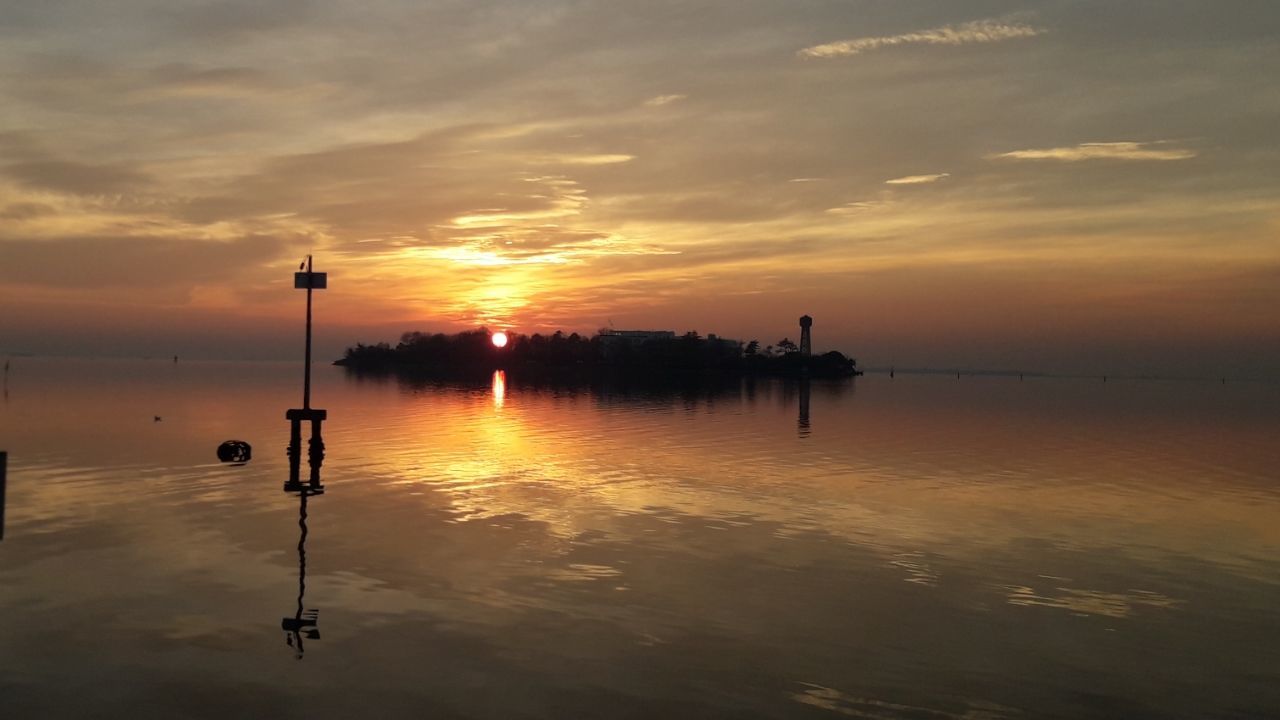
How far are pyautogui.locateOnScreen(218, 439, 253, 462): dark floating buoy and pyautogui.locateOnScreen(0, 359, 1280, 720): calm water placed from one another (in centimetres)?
104

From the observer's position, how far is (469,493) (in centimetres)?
3706

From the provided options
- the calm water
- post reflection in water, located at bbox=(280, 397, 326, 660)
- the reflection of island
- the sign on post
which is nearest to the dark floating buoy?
the calm water

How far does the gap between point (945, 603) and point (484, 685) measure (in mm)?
11334

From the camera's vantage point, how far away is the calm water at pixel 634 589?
15117 millimetres

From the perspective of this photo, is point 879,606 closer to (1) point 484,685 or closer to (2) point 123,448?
(1) point 484,685

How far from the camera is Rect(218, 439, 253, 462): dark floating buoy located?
45.2 metres

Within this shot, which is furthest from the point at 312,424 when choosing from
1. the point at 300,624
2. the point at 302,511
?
the point at 300,624

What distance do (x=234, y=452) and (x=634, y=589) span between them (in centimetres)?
3115

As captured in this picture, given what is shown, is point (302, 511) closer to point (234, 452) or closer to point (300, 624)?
point (300, 624)

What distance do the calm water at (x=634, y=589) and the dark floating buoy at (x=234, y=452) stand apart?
1.04m

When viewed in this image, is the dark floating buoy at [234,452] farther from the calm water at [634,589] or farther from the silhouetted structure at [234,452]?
the calm water at [634,589]

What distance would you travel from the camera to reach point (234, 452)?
45469 millimetres

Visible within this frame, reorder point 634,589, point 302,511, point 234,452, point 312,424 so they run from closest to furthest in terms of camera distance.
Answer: point 634,589 < point 302,511 < point 312,424 < point 234,452

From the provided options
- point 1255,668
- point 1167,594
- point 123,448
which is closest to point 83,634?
point 1255,668
